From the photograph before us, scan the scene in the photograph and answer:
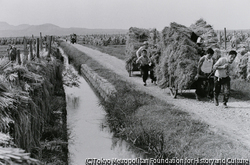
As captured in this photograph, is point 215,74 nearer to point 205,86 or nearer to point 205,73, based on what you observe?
point 205,73

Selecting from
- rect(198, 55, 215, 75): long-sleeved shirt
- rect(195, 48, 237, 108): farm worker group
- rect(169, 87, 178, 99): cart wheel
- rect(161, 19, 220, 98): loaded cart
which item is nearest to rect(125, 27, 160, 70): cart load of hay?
rect(161, 19, 220, 98): loaded cart

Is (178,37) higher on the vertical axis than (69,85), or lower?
higher

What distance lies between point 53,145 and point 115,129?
2681mm

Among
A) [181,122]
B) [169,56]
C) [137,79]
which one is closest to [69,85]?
[137,79]

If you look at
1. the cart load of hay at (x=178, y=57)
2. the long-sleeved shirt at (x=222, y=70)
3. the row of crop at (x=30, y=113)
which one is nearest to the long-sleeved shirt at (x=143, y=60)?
the cart load of hay at (x=178, y=57)

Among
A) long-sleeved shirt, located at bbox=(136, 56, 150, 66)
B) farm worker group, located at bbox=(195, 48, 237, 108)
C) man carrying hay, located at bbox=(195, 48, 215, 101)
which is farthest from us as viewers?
long-sleeved shirt, located at bbox=(136, 56, 150, 66)

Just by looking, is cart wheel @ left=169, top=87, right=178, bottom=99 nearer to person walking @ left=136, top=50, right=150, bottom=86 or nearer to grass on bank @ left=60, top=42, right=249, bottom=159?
grass on bank @ left=60, top=42, right=249, bottom=159

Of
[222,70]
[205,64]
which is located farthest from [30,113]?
[205,64]

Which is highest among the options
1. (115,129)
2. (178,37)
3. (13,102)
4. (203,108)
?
(178,37)

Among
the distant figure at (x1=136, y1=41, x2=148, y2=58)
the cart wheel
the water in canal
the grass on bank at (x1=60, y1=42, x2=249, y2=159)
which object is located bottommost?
the water in canal

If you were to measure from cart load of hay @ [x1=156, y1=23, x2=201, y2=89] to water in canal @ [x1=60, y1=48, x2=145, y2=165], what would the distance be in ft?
8.88

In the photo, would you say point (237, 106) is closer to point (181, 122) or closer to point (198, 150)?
point (181, 122)

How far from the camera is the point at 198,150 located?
674 cm

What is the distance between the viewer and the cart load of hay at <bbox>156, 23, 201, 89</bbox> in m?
11.8
